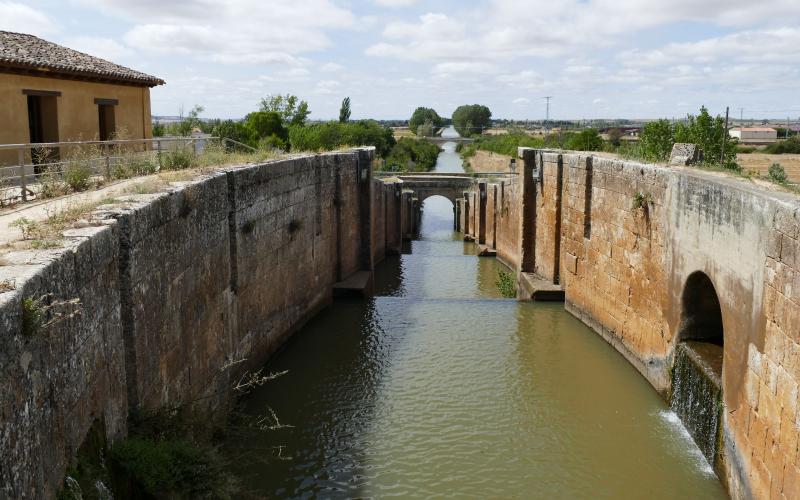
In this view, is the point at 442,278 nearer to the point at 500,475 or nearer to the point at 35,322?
the point at 500,475

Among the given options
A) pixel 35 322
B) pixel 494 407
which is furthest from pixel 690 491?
pixel 35 322

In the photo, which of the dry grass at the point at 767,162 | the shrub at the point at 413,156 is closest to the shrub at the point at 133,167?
the dry grass at the point at 767,162

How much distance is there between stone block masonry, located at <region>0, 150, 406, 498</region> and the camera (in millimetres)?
4340

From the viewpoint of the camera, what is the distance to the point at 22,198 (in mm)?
8117

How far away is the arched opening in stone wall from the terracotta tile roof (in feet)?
37.3

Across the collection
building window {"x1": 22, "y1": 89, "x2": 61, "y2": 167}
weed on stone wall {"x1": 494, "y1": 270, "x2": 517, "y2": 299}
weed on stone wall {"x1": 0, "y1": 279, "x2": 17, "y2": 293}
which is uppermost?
building window {"x1": 22, "y1": 89, "x2": 61, "y2": 167}

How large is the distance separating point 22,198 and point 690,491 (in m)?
8.26

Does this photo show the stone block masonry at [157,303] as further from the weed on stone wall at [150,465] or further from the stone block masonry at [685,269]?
the stone block masonry at [685,269]

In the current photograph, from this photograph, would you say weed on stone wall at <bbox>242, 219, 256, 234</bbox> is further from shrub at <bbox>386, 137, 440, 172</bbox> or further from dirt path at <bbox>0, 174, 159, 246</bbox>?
shrub at <bbox>386, 137, 440, 172</bbox>

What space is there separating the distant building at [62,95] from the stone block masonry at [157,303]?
4085 mm

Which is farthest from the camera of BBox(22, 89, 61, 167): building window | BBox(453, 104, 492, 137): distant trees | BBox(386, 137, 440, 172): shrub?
BBox(453, 104, 492, 137): distant trees

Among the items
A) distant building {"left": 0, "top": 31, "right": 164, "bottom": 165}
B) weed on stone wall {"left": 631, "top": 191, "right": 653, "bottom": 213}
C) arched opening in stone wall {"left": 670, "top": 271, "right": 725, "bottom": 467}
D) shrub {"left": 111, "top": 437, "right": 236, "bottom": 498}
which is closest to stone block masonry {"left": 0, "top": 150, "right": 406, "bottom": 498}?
shrub {"left": 111, "top": 437, "right": 236, "bottom": 498}

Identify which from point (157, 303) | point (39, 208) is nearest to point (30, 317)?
point (157, 303)

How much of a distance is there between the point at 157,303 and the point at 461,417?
15.3 ft
